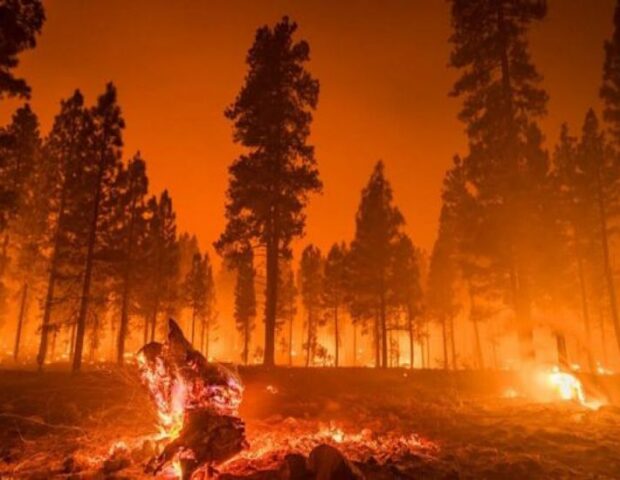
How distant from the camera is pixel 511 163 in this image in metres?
24.3

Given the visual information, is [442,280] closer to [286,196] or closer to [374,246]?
[374,246]

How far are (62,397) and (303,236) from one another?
13416 millimetres

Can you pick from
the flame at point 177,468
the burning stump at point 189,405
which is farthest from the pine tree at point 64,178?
the flame at point 177,468

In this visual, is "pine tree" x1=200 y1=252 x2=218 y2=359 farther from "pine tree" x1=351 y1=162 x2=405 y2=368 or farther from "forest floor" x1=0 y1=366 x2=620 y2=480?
"forest floor" x1=0 y1=366 x2=620 y2=480

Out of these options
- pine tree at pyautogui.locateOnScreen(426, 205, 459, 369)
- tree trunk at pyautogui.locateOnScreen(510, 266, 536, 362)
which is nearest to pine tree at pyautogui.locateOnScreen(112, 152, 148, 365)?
tree trunk at pyautogui.locateOnScreen(510, 266, 536, 362)

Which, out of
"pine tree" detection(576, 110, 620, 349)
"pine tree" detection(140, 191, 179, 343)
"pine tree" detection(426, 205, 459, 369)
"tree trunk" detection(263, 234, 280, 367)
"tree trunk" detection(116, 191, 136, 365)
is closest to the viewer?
"tree trunk" detection(263, 234, 280, 367)

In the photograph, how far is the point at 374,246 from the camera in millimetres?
38469

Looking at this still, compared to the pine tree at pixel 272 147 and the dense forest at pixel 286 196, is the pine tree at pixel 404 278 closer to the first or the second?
the dense forest at pixel 286 196

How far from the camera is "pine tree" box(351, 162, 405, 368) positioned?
38375 millimetres

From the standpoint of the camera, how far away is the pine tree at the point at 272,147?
25.3 meters

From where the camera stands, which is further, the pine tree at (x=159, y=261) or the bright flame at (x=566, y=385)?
the pine tree at (x=159, y=261)

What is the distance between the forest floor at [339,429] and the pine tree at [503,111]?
6.38 metres

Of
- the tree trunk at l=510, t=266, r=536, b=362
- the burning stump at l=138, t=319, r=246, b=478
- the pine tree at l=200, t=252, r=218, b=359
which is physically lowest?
the burning stump at l=138, t=319, r=246, b=478

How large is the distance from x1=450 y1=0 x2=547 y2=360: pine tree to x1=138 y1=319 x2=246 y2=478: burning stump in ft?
55.2
